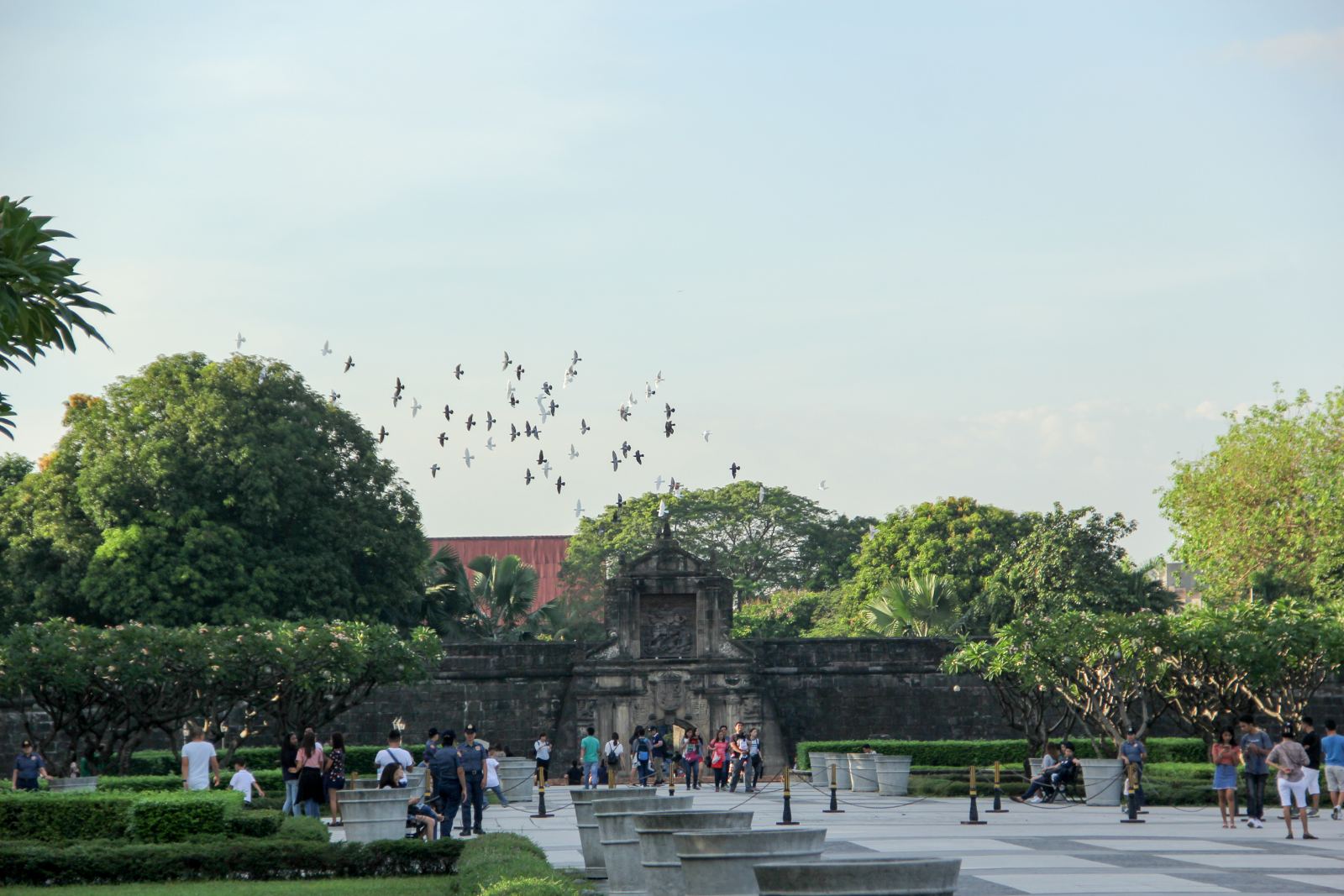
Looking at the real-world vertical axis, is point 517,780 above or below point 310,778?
below

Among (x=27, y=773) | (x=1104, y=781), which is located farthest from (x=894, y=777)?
(x=27, y=773)

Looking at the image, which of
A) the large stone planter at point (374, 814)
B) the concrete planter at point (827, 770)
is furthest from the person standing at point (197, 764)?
the concrete planter at point (827, 770)

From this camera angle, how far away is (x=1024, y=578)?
4072cm

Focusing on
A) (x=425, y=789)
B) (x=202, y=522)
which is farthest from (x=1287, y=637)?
(x=202, y=522)

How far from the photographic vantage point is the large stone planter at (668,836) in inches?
408

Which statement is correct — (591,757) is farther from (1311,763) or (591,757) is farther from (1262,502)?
(1262,502)

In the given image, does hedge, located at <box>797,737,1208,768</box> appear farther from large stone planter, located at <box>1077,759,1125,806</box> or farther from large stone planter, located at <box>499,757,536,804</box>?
large stone planter, located at <box>499,757,536,804</box>

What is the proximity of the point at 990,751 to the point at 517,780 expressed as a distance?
970cm

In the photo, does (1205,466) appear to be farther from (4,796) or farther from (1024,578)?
(4,796)

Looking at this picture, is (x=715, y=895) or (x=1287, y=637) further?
(x=1287, y=637)

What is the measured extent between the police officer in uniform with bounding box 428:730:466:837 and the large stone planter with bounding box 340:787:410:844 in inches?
38.6

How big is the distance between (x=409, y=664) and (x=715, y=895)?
57.1 ft

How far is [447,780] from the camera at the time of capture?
55.7ft

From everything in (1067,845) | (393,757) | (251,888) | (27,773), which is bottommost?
(251,888)
